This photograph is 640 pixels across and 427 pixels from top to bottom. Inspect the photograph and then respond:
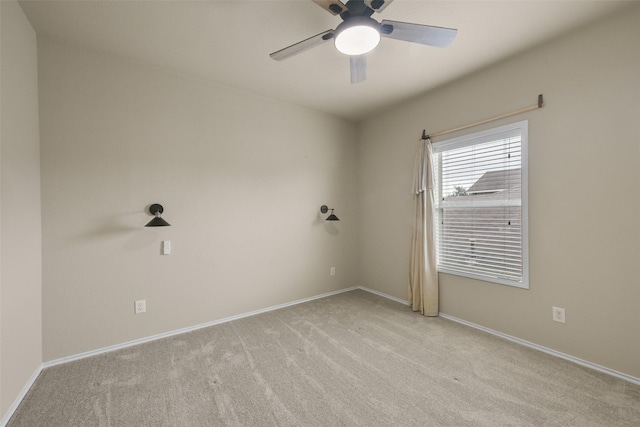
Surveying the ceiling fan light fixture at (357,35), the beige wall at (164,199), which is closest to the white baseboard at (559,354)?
the beige wall at (164,199)

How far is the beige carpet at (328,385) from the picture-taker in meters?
1.65

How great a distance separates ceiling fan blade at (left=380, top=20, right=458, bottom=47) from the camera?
5.30 ft

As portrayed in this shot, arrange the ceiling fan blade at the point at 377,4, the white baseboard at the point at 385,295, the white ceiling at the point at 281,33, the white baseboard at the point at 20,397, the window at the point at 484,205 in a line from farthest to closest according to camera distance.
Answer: the white baseboard at the point at 385,295 → the window at the point at 484,205 → the white ceiling at the point at 281,33 → the white baseboard at the point at 20,397 → the ceiling fan blade at the point at 377,4

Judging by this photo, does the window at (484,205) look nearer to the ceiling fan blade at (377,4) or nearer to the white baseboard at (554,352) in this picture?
the white baseboard at (554,352)

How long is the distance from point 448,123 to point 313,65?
1.62 metres

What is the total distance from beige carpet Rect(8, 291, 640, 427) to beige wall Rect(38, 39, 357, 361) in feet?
1.37

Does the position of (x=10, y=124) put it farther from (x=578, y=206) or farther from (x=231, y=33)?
(x=578, y=206)

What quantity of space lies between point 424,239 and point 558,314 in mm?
1316

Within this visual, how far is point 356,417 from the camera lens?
1.65m

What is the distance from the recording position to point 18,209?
71.5 inches

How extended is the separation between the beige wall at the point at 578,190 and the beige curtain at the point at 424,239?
0.31 m

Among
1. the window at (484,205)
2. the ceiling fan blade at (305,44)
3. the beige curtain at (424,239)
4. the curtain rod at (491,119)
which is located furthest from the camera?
the beige curtain at (424,239)

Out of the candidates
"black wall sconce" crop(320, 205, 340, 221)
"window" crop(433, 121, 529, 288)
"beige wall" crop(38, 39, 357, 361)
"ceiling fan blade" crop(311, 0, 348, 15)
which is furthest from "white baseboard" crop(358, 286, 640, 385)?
"ceiling fan blade" crop(311, 0, 348, 15)

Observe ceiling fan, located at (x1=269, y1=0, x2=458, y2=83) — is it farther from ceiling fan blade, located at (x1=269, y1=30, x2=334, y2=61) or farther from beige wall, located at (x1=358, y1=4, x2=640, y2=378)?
beige wall, located at (x1=358, y1=4, x2=640, y2=378)
